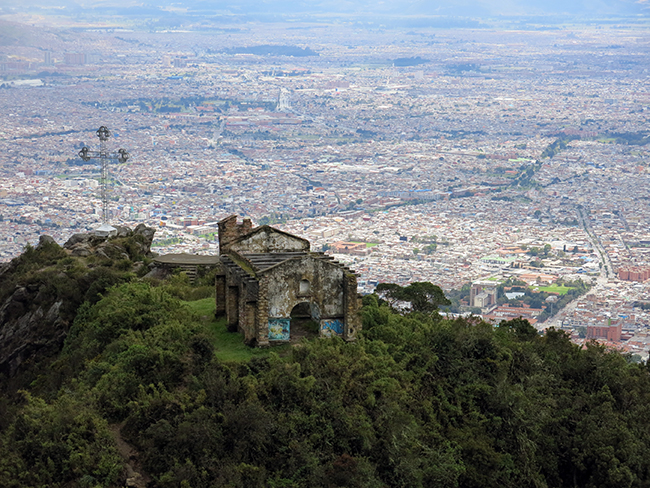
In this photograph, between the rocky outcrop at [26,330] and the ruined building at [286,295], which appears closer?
the ruined building at [286,295]

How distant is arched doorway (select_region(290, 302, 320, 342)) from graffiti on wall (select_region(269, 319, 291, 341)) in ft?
0.78

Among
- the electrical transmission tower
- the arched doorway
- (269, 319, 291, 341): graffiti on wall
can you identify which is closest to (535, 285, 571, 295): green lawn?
the arched doorway

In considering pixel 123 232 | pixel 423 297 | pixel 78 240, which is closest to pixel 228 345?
pixel 423 297

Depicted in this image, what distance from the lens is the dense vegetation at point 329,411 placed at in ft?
46.4

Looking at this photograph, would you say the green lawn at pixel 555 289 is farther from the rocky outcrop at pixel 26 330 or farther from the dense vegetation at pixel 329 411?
the rocky outcrop at pixel 26 330

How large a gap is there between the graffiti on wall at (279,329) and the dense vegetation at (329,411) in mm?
411

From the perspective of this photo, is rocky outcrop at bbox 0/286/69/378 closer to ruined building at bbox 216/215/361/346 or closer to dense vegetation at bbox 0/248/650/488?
dense vegetation at bbox 0/248/650/488

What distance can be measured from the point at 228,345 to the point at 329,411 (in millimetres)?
2902

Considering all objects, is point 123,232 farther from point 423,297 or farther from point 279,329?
point 279,329

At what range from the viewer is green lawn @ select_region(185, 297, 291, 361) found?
16719 millimetres

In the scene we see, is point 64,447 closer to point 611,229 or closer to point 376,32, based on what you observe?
point 611,229

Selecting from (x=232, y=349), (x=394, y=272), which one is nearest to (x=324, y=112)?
(x=394, y=272)

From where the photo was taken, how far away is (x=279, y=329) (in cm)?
1727

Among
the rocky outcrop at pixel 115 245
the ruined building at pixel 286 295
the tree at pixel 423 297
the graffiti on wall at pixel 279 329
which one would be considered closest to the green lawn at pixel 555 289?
the rocky outcrop at pixel 115 245
